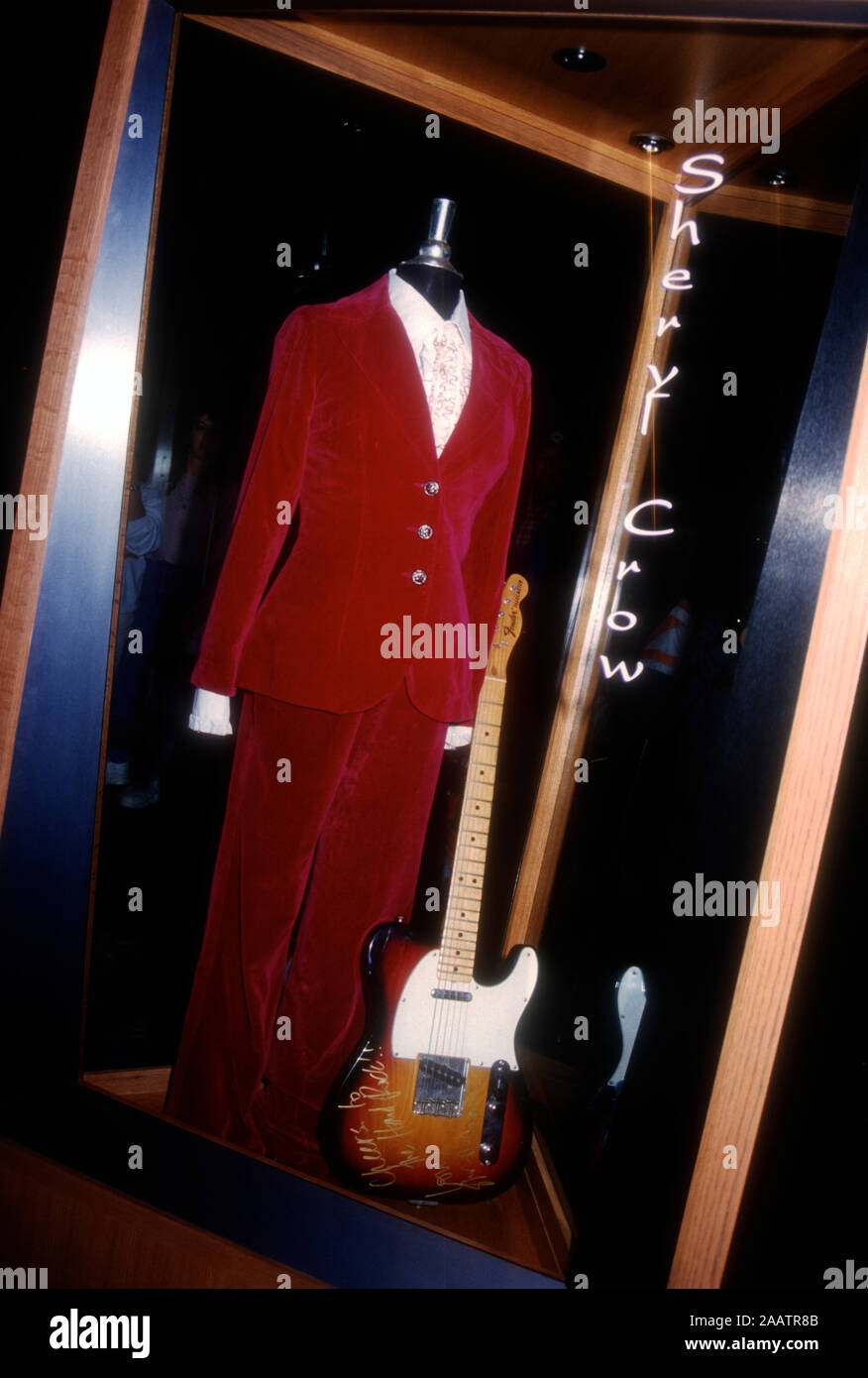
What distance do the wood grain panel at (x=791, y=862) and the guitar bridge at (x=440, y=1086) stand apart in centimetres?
57

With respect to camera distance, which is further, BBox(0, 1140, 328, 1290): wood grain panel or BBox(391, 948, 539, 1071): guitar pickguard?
BBox(391, 948, 539, 1071): guitar pickguard

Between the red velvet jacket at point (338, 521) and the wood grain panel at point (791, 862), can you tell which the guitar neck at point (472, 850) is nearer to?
the red velvet jacket at point (338, 521)

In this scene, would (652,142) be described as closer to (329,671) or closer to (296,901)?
(329,671)

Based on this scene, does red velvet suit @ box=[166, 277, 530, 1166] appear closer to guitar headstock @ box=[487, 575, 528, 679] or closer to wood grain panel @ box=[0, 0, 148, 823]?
guitar headstock @ box=[487, 575, 528, 679]

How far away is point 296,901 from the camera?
1718 mm

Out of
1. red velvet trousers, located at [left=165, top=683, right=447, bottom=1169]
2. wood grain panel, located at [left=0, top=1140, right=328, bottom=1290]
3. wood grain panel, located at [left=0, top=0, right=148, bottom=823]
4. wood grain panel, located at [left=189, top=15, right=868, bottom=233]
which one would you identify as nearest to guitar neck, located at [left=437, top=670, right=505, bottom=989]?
red velvet trousers, located at [left=165, top=683, right=447, bottom=1169]

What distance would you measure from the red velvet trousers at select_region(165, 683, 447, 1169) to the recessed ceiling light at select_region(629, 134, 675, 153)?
1196 mm

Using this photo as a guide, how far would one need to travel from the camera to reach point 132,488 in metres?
1.62

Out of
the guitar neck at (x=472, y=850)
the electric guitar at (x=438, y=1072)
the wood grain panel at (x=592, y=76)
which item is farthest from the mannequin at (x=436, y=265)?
the electric guitar at (x=438, y=1072)

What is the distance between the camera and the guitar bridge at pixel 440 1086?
5.34 feet

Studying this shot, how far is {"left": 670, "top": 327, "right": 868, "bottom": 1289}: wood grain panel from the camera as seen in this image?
1.09 metres

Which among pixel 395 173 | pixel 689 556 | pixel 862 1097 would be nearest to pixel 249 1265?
pixel 862 1097

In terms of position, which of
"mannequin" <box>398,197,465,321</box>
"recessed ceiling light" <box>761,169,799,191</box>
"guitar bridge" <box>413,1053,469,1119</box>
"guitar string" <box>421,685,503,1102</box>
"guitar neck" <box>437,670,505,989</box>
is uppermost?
"recessed ceiling light" <box>761,169,799,191</box>

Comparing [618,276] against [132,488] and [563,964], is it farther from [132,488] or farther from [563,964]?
[563,964]
